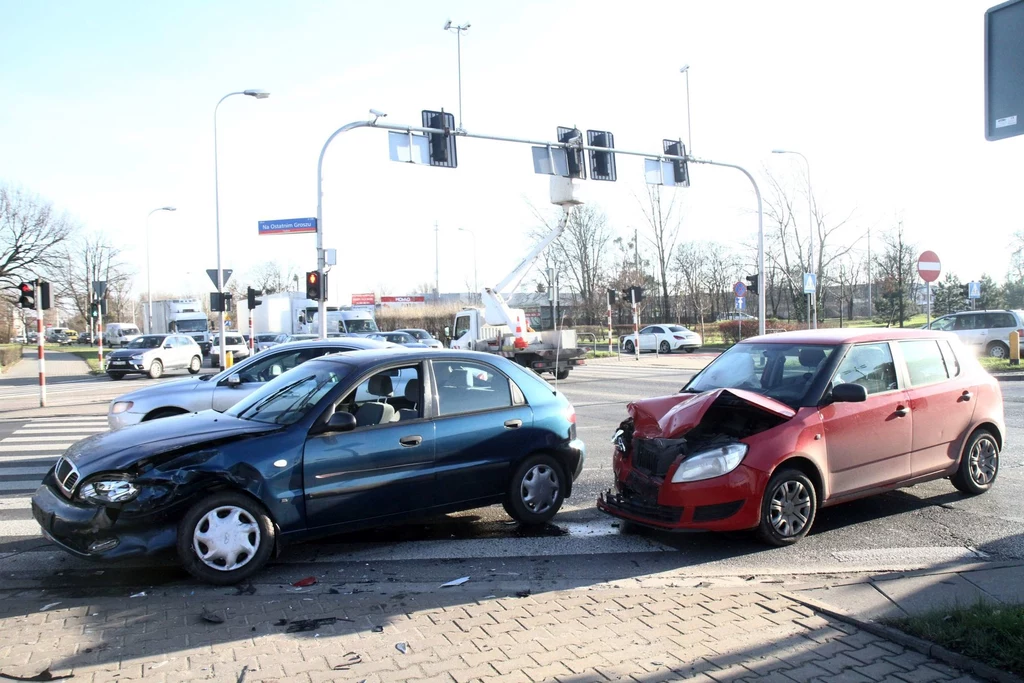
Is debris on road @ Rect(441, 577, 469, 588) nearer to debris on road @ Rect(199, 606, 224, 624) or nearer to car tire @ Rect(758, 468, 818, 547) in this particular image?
debris on road @ Rect(199, 606, 224, 624)

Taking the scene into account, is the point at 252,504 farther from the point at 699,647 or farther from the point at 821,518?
the point at 821,518

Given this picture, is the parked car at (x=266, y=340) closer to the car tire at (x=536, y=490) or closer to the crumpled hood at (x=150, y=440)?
the crumpled hood at (x=150, y=440)

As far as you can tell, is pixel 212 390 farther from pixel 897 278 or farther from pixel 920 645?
pixel 897 278

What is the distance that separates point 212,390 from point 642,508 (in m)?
5.90

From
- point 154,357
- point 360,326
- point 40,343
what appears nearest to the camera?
point 40,343

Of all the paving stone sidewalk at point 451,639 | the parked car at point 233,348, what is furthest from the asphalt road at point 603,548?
the parked car at point 233,348

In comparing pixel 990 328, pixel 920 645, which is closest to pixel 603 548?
pixel 920 645

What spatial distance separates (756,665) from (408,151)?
1578 centimetres

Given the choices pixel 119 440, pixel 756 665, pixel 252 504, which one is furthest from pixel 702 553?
pixel 119 440

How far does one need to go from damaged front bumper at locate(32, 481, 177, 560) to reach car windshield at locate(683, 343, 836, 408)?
4.62 metres

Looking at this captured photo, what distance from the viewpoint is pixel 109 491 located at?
16.8 feet

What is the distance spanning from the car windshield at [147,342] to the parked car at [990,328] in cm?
2789

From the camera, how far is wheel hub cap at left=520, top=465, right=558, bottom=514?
6.57 m

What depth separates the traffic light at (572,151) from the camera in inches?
788
